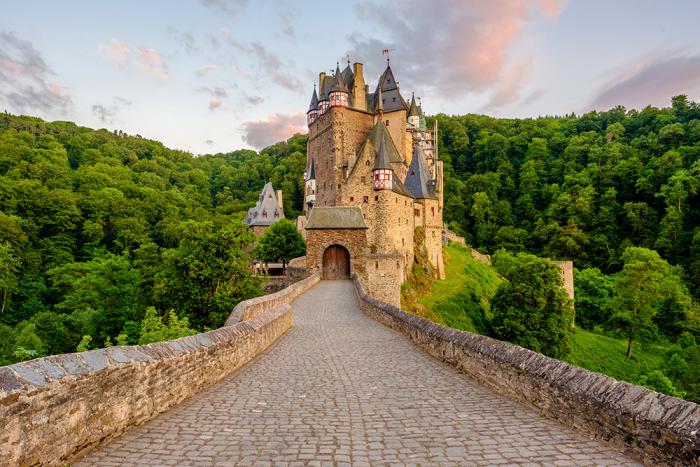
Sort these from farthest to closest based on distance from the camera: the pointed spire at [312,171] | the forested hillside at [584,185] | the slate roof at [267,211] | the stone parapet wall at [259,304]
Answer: the slate roof at [267,211], the forested hillside at [584,185], the pointed spire at [312,171], the stone parapet wall at [259,304]

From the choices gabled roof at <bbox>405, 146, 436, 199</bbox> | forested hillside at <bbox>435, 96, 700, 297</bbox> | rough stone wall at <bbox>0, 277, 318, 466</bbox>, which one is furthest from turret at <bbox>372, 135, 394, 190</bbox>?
forested hillside at <bbox>435, 96, 700, 297</bbox>

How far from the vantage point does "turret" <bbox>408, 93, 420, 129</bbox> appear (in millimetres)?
55444

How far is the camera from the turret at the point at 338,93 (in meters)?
43.9

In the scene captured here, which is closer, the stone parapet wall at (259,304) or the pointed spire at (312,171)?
the stone parapet wall at (259,304)

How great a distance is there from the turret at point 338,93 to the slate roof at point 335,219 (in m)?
15.7

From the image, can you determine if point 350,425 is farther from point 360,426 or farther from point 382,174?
point 382,174

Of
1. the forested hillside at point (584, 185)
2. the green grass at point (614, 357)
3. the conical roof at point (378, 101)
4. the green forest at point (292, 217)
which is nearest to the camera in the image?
the green forest at point (292, 217)

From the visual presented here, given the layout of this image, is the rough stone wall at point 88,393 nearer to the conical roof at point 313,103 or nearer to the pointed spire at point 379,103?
the pointed spire at point 379,103

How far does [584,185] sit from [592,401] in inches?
3132

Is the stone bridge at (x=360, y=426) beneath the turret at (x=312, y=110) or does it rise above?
beneath

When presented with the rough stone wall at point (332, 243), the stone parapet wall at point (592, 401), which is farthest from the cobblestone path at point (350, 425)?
the rough stone wall at point (332, 243)

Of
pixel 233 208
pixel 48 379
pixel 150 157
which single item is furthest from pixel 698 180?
pixel 150 157

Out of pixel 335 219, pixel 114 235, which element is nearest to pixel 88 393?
pixel 335 219

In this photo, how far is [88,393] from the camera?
3.91 metres
